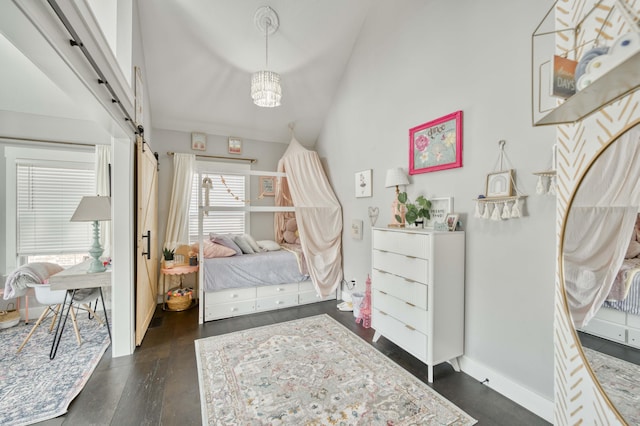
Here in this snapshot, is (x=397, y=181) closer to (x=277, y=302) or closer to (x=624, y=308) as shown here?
(x=624, y=308)

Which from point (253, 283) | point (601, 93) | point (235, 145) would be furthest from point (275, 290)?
point (601, 93)

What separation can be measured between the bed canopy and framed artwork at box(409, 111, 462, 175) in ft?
4.93

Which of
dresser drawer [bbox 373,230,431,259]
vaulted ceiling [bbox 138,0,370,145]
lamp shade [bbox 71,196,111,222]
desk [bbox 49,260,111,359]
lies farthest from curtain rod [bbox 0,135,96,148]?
dresser drawer [bbox 373,230,431,259]

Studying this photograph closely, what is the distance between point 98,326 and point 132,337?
990mm

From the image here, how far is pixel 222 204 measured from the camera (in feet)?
14.5

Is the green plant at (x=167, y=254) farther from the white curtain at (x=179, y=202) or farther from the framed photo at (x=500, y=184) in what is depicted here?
the framed photo at (x=500, y=184)

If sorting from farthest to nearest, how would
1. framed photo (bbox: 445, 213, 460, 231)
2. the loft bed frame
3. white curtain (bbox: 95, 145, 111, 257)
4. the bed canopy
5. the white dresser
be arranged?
the bed canopy < white curtain (bbox: 95, 145, 111, 257) < the loft bed frame < framed photo (bbox: 445, 213, 460, 231) < the white dresser

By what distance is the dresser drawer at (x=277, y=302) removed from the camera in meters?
3.49

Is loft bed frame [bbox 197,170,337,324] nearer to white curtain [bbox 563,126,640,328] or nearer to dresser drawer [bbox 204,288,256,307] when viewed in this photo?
dresser drawer [bbox 204,288,256,307]

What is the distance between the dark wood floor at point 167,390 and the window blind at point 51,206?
1.76 meters

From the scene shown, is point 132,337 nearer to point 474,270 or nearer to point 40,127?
point 40,127

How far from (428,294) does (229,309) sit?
239 centimetres

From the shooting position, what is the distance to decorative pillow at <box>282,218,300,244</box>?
4438 millimetres

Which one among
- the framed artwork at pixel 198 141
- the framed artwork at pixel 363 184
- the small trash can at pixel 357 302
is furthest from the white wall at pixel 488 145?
the framed artwork at pixel 198 141
